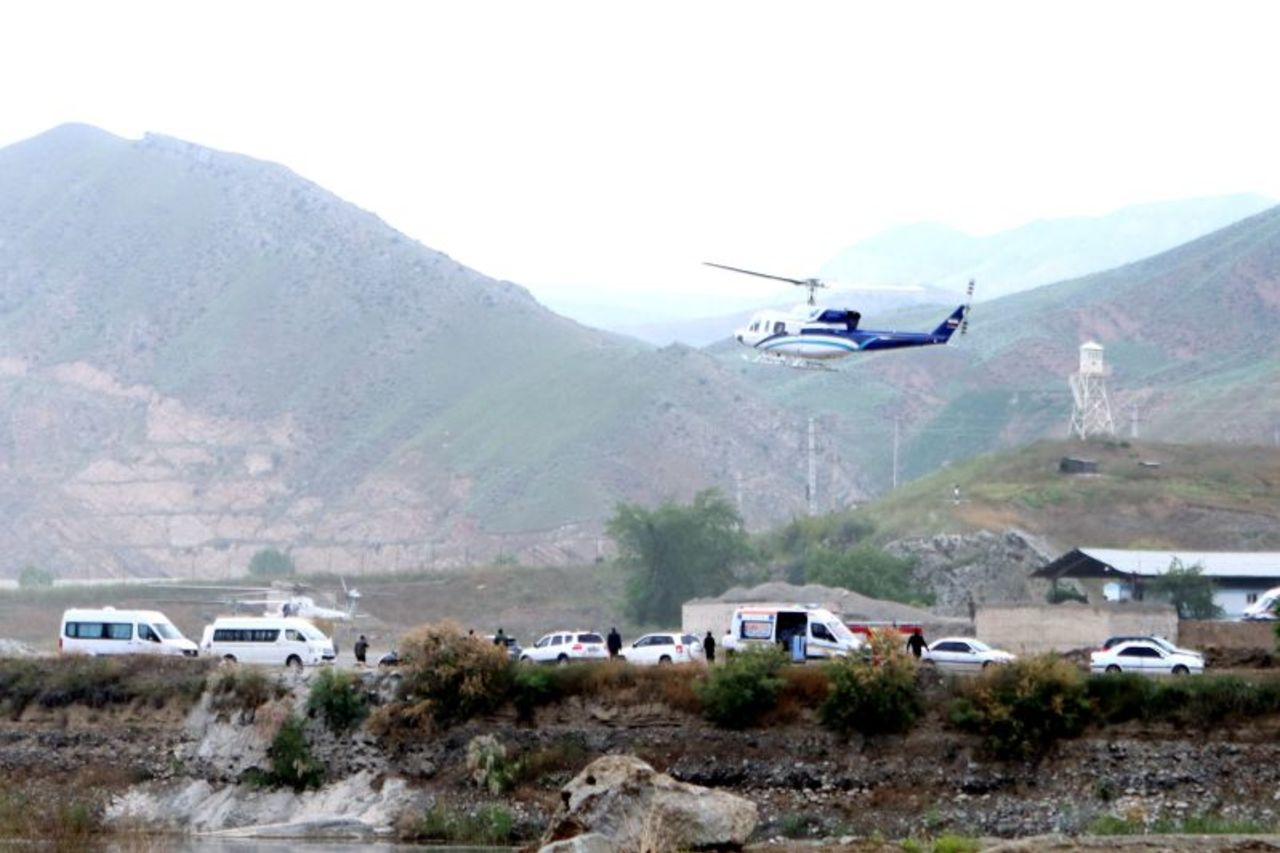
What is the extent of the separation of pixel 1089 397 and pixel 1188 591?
7284cm

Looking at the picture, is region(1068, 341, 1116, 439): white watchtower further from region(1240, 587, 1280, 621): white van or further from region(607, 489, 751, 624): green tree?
region(1240, 587, 1280, 621): white van

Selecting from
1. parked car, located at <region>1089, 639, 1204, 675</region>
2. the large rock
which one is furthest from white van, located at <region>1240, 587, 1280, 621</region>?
the large rock

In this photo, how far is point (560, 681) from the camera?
54.4 metres

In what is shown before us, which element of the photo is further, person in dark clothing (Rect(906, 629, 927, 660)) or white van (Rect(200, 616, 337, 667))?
white van (Rect(200, 616, 337, 667))

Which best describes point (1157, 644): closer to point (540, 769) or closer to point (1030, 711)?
point (1030, 711)

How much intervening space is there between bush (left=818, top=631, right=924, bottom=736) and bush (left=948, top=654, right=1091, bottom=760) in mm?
1220

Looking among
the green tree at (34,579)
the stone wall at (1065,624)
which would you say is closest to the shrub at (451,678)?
the stone wall at (1065,624)

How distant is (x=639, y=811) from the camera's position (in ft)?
107

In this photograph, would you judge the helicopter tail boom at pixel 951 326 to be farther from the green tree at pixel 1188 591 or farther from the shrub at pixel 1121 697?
the shrub at pixel 1121 697

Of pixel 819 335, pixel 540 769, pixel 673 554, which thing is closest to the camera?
pixel 540 769

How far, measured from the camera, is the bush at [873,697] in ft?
164

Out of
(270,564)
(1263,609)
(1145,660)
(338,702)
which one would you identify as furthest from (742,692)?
(270,564)

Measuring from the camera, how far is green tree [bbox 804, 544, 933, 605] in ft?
345

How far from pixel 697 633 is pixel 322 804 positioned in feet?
89.5
